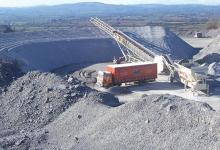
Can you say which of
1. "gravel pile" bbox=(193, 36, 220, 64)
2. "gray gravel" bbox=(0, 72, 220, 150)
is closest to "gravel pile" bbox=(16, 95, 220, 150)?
"gray gravel" bbox=(0, 72, 220, 150)

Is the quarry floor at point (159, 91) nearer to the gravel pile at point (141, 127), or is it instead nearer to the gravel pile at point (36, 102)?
the gravel pile at point (36, 102)

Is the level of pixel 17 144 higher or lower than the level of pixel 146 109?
lower

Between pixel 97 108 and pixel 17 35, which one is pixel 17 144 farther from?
pixel 17 35

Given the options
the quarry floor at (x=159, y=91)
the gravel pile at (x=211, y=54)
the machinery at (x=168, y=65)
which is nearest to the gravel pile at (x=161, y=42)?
the gravel pile at (x=211, y=54)

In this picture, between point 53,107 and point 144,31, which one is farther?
point 144,31

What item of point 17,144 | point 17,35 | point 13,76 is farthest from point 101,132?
point 17,35

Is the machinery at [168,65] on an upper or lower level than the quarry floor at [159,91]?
upper
